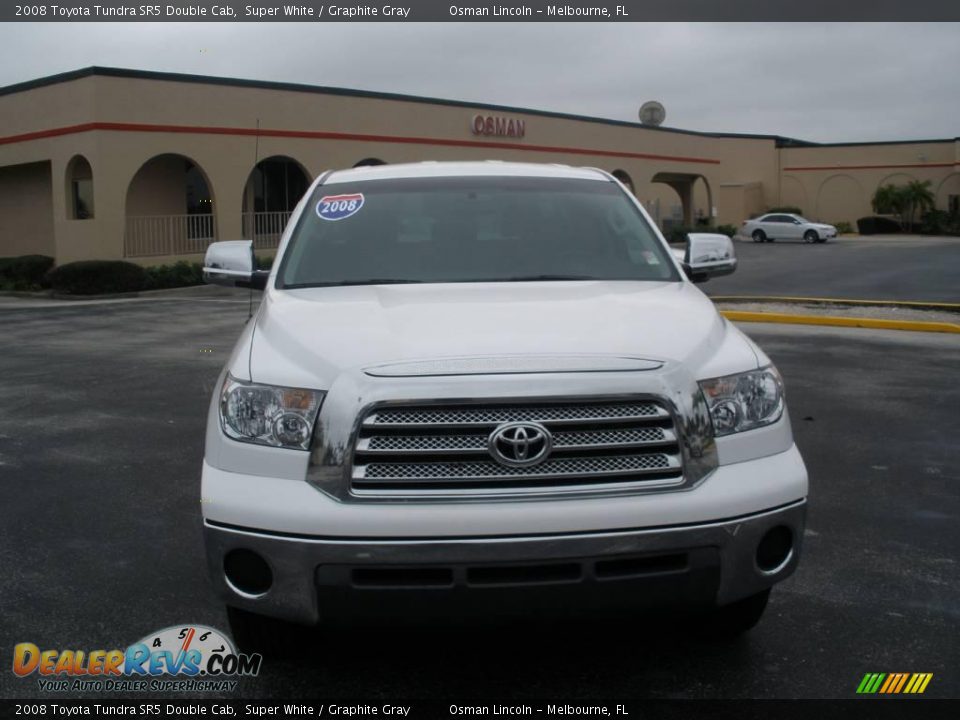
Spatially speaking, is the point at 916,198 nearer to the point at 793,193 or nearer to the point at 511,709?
the point at 793,193

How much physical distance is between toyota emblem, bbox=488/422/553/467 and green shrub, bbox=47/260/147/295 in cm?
2281

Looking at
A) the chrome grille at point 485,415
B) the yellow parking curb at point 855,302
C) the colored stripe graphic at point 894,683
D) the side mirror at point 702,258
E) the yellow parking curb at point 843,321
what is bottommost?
the colored stripe graphic at point 894,683

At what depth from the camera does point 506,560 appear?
3.09 meters

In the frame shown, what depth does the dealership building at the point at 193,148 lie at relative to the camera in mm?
26453

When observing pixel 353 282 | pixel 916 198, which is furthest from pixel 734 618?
pixel 916 198

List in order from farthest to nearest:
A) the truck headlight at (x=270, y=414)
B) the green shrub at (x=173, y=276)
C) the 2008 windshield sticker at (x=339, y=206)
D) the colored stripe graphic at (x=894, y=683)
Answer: the green shrub at (x=173, y=276) < the 2008 windshield sticker at (x=339, y=206) < the colored stripe graphic at (x=894, y=683) < the truck headlight at (x=270, y=414)

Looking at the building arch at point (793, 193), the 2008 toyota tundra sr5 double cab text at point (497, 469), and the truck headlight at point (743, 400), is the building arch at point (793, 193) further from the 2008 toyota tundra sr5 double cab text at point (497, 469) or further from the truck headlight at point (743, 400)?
the 2008 toyota tundra sr5 double cab text at point (497, 469)

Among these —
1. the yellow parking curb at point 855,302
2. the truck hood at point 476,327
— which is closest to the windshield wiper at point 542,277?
the truck hood at point 476,327

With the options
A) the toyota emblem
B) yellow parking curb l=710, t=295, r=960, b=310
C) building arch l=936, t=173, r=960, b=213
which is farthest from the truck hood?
building arch l=936, t=173, r=960, b=213

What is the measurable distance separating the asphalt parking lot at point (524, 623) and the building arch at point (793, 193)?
55.2m

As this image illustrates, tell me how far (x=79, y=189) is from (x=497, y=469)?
2773 centimetres

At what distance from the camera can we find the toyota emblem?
3180mm

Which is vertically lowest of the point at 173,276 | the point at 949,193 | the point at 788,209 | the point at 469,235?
the point at 173,276

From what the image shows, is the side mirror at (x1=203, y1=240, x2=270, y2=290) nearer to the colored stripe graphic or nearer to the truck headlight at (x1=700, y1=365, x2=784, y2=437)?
the truck headlight at (x1=700, y1=365, x2=784, y2=437)
